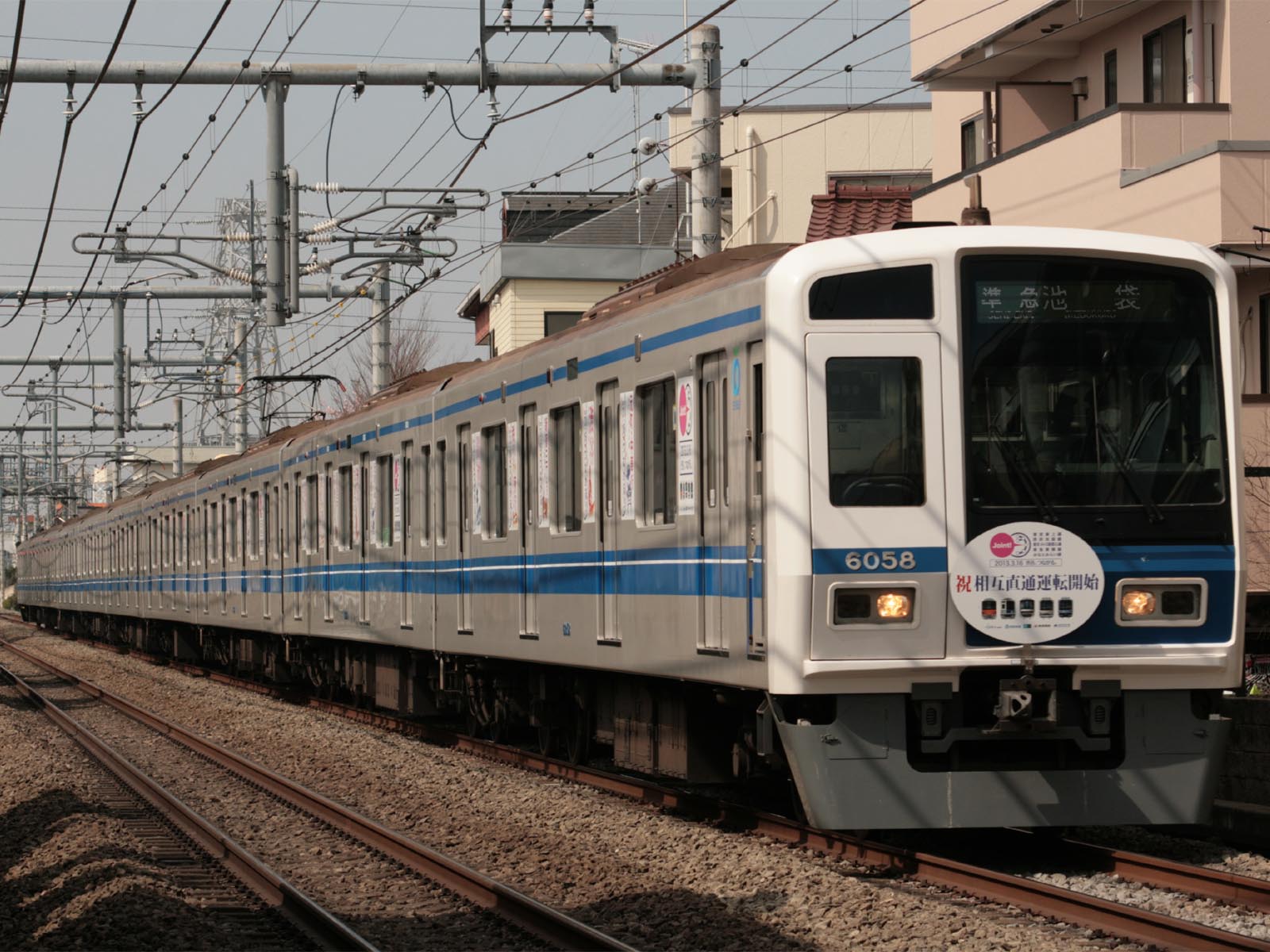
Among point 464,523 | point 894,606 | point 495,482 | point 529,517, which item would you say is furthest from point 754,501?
point 464,523

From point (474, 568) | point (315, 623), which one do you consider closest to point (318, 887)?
point (474, 568)

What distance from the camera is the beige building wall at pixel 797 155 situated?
106 ft

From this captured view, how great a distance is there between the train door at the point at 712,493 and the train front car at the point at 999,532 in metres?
0.78

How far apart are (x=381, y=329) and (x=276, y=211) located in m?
7.17

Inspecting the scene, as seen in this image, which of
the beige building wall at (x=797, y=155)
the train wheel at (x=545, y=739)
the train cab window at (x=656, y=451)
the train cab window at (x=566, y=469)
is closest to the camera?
the train cab window at (x=656, y=451)

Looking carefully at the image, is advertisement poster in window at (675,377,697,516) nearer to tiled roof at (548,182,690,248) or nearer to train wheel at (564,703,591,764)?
train wheel at (564,703,591,764)

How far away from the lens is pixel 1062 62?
66.4 ft

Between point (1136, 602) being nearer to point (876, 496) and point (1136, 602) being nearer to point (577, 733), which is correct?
point (876, 496)

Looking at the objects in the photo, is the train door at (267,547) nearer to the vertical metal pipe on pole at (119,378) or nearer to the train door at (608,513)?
the train door at (608,513)

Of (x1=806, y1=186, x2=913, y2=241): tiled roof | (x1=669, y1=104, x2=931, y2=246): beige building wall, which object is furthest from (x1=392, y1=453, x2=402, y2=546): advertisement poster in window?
(x1=669, y1=104, x2=931, y2=246): beige building wall

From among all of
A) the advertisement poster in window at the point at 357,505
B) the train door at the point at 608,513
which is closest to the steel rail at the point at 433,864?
the train door at the point at 608,513

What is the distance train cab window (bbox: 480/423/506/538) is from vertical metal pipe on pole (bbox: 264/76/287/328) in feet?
18.2

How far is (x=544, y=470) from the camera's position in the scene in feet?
40.6

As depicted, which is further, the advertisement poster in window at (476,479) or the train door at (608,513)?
the advertisement poster in window at (476,479)
